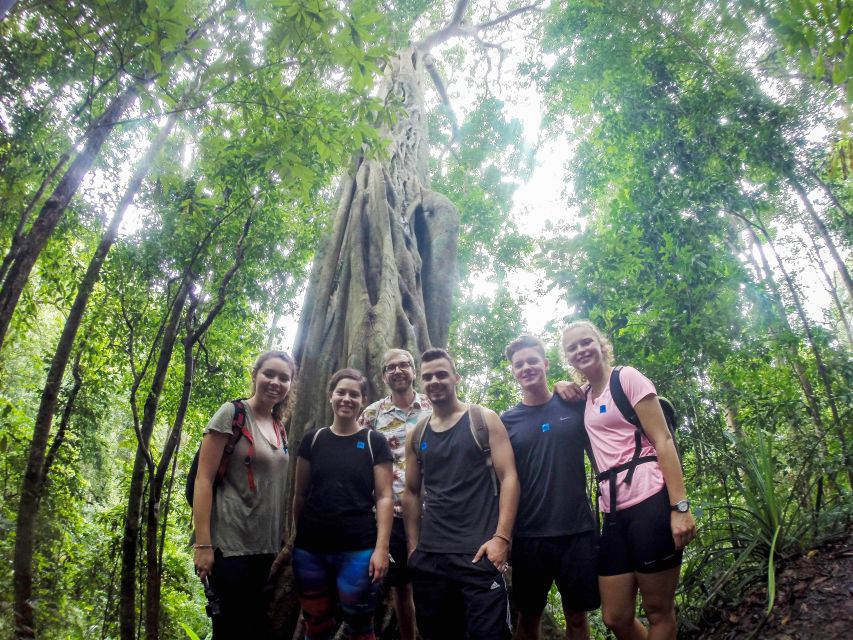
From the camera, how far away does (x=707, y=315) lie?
14.3ft

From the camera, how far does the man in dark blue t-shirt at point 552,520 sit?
2.17m

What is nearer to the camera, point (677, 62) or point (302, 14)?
point (302, 14)

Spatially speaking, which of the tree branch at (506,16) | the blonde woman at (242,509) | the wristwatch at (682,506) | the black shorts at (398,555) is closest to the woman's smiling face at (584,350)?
the wristwatch at (682,506)

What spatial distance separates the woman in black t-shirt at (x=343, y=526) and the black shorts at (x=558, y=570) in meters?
0.59

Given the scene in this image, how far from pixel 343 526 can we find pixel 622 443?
4.09 ft

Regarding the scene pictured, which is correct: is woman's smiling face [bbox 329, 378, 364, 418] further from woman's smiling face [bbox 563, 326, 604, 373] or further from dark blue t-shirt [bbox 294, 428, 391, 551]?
woman's smiling face [bbox 563, 326, 604, 373]

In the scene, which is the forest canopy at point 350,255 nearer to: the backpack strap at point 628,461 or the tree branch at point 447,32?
the backpack strap at point 628,461

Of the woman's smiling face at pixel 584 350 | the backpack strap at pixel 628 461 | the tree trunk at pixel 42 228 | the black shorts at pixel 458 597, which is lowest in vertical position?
the black shorts at pixel 458 597

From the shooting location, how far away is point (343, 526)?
228 cm

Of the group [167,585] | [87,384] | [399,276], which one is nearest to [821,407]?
[399,276]

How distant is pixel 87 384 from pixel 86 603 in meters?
2.26

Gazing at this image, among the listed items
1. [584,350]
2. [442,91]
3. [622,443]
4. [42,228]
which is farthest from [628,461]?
[442,91]

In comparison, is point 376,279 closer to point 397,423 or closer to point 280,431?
point 397,423

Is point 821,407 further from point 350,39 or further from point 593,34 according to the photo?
point 350,39
